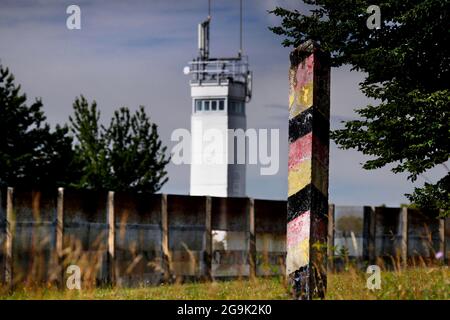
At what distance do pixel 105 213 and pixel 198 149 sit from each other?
242ft

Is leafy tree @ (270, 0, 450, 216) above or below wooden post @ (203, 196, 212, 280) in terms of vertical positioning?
above

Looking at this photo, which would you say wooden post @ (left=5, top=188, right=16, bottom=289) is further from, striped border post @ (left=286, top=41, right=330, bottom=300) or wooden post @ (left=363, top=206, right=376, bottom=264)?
wooden post @ (left=363, top=206, right=376, bottom=264)

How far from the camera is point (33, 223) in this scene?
18594 millimetres

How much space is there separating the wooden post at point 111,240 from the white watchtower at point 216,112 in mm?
67468

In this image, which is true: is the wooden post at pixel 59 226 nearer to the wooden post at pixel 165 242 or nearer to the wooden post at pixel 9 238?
the wooden post at pixel 9 238

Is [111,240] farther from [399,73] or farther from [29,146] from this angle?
[29,146]

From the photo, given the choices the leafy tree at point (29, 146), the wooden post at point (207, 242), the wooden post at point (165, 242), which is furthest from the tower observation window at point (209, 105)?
the wooden post at point (165, 242)

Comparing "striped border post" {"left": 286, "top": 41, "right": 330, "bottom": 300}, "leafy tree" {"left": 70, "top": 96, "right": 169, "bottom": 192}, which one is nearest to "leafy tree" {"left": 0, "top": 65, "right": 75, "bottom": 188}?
"leafy tree" {"left": 70, "top": 96, "right": 169, "bottom": 192}

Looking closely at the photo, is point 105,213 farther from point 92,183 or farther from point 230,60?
point 230,60

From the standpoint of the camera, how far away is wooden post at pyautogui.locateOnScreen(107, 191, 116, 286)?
1956 cm

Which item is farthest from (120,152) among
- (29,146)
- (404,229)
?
(404,229)

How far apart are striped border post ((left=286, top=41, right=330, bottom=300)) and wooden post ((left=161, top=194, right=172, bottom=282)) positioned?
12364 millimetres

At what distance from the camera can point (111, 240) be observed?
19781 millimetres

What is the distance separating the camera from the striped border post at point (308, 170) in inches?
327
